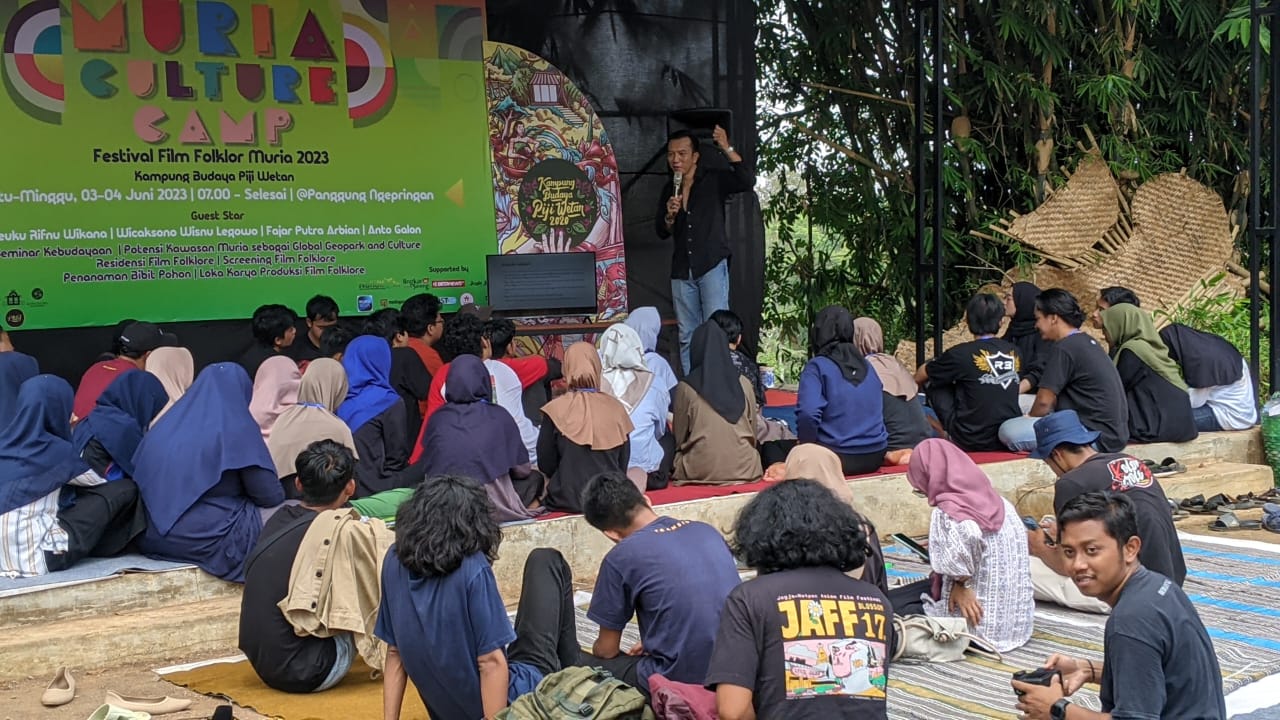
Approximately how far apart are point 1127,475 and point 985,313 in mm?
3239

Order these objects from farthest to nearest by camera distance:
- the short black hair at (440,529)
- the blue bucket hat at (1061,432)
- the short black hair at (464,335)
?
the short black hair at (464,335) → the blue bucket hat at (1061,432) → the short black hair at (440,529)

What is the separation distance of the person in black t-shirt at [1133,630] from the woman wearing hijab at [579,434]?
3.18m

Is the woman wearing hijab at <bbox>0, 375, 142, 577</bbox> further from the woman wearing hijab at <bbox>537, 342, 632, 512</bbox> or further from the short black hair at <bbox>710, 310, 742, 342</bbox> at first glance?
the short black hair at <bbox>710, 310, 742, 342</bbox>

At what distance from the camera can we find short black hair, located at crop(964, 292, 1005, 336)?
7.23 metres

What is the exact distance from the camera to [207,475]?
195 inches

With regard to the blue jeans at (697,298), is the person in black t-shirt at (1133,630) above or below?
below

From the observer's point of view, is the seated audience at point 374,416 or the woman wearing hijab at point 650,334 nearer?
the seated audience at point 374,416

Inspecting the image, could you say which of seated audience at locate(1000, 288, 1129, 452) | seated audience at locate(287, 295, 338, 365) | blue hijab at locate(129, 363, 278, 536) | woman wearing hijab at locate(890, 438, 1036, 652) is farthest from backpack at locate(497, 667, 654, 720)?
seated audience at locate(287, 295, 338, 365)

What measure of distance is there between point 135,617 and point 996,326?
14.9ft

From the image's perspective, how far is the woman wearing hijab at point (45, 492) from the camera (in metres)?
4.77

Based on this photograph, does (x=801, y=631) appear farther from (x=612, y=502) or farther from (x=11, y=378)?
(x=11, y=378)

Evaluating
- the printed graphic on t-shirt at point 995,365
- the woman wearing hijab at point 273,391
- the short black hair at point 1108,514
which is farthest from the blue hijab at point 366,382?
the short black hair at point 1108,514

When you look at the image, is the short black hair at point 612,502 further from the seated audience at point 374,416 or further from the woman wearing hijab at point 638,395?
the woman wearing hijab at point 638,395

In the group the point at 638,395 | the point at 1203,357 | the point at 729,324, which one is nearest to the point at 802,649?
the point at 638,395
